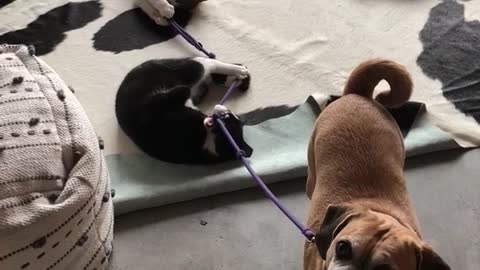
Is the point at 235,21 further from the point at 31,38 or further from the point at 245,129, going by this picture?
the point at 31,38

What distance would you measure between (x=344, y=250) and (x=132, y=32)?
1.46m

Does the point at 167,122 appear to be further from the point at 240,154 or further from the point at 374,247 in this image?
the point at 374,247

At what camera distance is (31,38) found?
2285mm

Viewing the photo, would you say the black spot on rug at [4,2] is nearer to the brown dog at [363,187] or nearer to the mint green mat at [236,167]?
the mint green mat at [236,167]

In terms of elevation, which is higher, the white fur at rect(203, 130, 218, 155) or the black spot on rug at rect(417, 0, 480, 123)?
the black spot on rug at rect(417, 0, 480, 123)

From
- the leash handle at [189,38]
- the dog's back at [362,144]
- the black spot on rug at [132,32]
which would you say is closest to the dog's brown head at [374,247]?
the dog's back at [362,144]

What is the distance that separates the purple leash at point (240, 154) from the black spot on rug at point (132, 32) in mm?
61

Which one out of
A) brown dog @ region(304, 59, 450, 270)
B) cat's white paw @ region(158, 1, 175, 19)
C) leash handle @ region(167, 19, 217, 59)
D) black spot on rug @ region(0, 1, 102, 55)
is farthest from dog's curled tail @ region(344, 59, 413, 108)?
black spot on rug @ region(0, 1, 102, 55)

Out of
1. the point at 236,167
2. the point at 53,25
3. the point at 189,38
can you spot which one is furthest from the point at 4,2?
the point at 236,167

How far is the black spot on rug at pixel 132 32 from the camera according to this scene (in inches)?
90.4

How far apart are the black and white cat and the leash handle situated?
0.80ft

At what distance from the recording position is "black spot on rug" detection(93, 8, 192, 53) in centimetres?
229

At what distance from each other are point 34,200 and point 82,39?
1.07m

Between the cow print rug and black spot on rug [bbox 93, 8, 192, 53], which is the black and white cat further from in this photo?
black spot on rug [bbox 93, 8, 192, 53]
